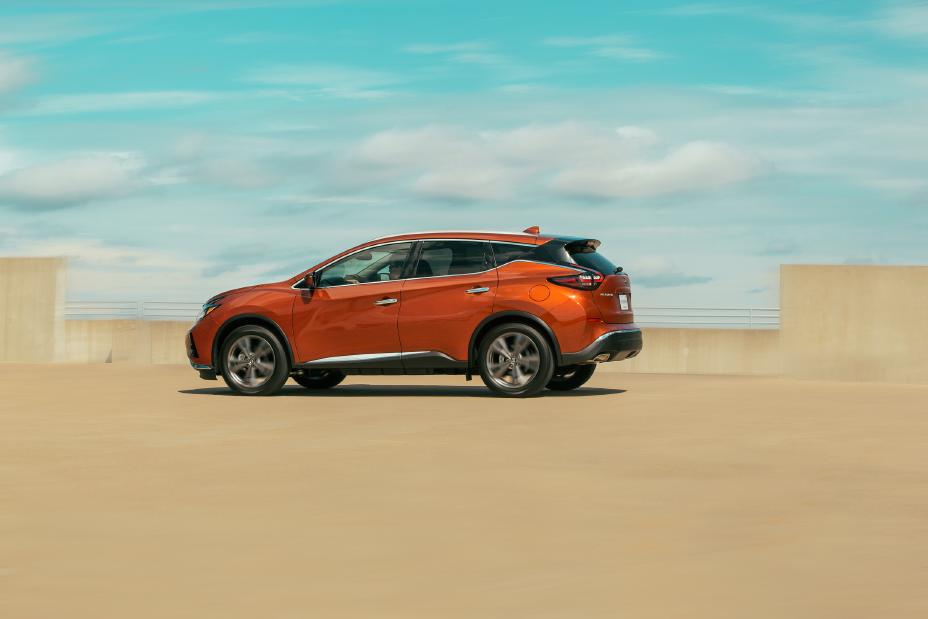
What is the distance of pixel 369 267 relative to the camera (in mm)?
14703

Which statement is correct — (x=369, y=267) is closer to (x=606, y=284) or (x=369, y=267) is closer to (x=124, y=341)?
(x=606, y=284)

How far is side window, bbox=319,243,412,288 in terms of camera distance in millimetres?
14625

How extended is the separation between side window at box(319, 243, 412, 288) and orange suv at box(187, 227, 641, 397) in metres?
0.01

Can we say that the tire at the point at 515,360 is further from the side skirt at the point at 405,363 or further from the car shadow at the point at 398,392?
the car shadow at the point at 398,392

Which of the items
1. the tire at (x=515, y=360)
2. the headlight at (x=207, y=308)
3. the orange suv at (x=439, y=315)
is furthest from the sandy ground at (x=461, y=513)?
the headlight at (x=207, y=308)

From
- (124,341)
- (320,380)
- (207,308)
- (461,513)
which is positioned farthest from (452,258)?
(124,341)

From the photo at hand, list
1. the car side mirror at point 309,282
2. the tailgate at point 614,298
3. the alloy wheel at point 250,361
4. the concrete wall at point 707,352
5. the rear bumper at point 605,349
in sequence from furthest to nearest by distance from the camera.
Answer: the concrete wall at point 707,352
the alloy wheel at point 250,361
the car side mirror at point 309,282
the tailgate at point 614,298
the rear bumper at point 605,349

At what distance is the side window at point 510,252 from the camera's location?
14.3 metres

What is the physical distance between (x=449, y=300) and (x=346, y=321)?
120cm

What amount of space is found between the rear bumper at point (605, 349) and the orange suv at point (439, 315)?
0.01 m

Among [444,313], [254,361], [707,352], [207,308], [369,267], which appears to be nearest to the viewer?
[444,313]

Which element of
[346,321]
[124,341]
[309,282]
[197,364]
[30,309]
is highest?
[309,282]

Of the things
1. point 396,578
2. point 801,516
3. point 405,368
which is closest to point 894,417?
point 405,368

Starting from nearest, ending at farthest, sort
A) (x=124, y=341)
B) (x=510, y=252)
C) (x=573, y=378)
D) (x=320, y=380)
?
1. (x=510, y=252)
2. (x=573, y=378)
3. (x=320, y=380)
4. (x=124, y=341)
